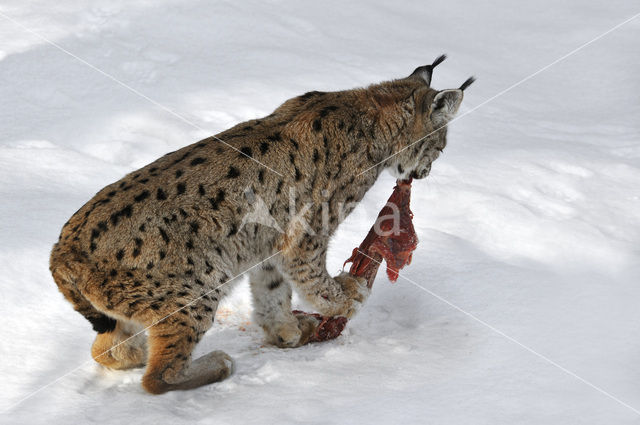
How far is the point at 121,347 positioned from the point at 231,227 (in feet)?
3.32

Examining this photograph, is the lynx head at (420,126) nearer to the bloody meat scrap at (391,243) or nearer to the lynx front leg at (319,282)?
the bloody meat scrap at (391,243)

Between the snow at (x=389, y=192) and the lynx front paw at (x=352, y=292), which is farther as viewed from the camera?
the lynx front paw at (x=352, y=292)

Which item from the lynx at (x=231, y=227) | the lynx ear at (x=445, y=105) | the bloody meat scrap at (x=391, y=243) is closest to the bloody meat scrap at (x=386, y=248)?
the bloody meat scrap at (x=391, y=243)

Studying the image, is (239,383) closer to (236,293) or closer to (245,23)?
(236,293)

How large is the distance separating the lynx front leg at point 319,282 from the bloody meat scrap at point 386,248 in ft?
0.42

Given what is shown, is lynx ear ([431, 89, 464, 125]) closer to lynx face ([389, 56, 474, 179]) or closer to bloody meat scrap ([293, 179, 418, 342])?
lynx face ([389, 56, 474, 179])

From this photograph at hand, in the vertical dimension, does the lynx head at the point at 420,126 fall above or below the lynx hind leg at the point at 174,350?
above

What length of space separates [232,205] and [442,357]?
5.43 feet

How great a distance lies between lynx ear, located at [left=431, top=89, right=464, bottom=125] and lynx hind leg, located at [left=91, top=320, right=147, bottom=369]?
252 cm

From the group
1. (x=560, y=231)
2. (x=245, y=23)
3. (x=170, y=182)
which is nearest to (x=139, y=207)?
(x=170, y=182)

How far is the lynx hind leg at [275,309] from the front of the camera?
5.48m

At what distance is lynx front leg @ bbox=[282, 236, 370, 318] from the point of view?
5211mm

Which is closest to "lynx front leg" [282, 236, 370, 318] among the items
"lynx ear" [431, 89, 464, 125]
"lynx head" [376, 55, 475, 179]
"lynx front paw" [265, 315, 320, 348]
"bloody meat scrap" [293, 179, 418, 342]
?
"bloody meat scrap" [293, 179, 418, 342]

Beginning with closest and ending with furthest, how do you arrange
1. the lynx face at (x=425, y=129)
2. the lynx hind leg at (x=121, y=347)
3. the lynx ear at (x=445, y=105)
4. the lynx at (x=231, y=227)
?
the lynx at (x=231, y=227) < the lynx hind leg at (x=121, y=347) < the lynx ear at (x=445, y=105) < the lynx face at (x=425, y=129)
